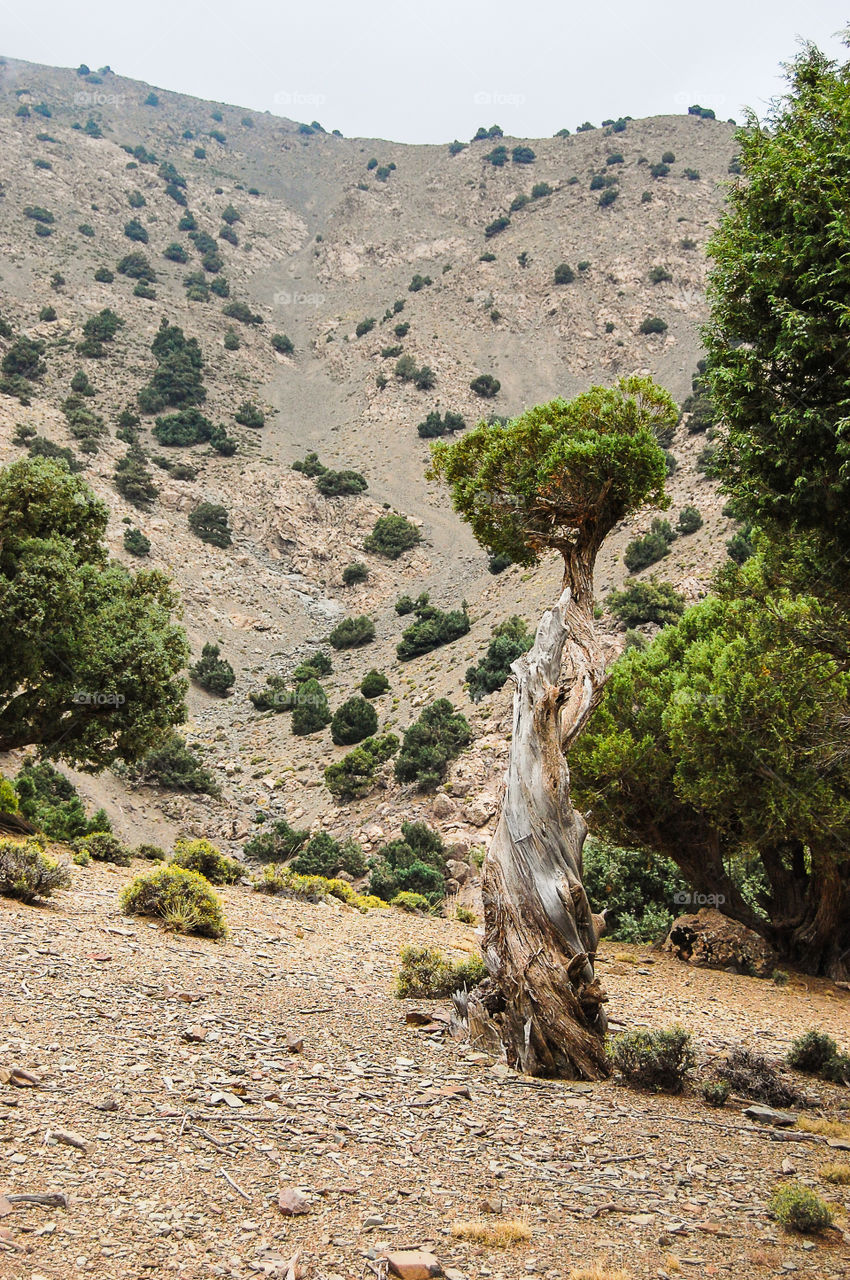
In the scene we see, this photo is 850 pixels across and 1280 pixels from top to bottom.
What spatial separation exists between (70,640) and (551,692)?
12.4m

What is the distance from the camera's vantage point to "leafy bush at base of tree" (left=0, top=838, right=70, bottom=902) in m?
11.1

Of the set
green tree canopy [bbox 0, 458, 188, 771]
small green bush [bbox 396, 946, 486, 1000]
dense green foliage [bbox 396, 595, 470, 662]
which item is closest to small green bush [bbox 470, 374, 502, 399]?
dense green foliage [bbox 396, 595, 470, 662]

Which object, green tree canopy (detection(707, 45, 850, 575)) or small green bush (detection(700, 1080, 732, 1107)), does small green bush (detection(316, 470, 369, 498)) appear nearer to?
green tree canopy (detection(707, 45, 850, 575))

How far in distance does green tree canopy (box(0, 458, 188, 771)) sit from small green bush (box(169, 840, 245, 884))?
364 centimetres

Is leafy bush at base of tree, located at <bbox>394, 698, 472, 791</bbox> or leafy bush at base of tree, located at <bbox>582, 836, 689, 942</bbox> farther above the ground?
leafy bush at base of tree, located at <bbox>394, 698, 472, 791</bbox>

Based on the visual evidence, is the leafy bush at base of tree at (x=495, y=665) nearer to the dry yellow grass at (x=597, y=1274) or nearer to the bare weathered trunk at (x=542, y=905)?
the bare weathered trunk at (x=542, y=905)

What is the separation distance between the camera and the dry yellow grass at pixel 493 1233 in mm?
4363

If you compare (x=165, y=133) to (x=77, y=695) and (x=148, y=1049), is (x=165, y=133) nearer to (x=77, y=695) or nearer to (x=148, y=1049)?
(x=77, y=695)

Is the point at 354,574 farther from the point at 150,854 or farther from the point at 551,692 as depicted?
the point at 551,692

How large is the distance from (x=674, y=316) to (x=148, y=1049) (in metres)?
86.5

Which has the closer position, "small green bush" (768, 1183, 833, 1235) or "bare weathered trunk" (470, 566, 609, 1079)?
"small green bush" (768, 1183, 833, 1235)

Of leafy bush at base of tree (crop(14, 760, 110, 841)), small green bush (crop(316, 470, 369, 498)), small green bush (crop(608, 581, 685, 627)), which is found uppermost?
small green bush (crop(316, 470, 369, 498))

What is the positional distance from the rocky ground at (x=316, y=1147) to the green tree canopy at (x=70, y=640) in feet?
28.1

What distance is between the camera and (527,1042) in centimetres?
757
